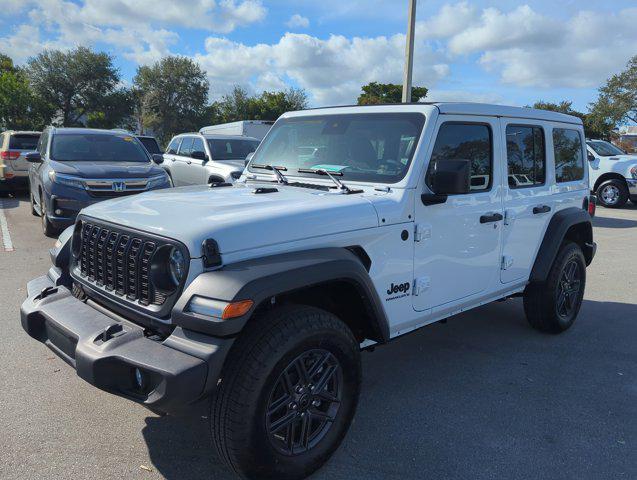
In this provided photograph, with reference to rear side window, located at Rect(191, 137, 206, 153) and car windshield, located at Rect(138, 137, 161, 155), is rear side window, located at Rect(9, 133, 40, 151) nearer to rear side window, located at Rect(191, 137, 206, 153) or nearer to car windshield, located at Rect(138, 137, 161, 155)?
car windshield, located at Rect(138, 137, 161, 155)

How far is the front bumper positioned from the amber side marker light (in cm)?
A: 12

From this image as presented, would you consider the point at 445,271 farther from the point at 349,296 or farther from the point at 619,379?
the point at 619,379

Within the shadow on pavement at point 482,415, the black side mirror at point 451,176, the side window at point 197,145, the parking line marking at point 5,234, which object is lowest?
the shadow on pavement at point 482,415

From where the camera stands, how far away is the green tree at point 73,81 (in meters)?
38.6

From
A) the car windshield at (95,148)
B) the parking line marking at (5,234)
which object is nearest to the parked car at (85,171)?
the car windshield at (95,148)

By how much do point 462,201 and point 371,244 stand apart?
912 millimetres

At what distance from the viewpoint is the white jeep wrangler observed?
2.25m

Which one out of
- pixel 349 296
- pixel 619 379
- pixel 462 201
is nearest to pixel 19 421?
pixel 349 296

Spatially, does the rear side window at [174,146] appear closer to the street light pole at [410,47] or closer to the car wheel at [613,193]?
the street light pole at [410,47]

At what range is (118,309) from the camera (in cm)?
271

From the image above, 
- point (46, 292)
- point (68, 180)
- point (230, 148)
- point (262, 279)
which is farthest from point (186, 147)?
point (262, 279)

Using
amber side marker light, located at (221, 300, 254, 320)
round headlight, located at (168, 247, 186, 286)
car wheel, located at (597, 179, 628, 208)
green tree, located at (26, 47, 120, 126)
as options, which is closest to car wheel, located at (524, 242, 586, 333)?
amber side marker light, located at (221, 300, 254, 320)

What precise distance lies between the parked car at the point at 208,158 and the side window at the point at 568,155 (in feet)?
20.5

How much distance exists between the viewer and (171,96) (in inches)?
1711
